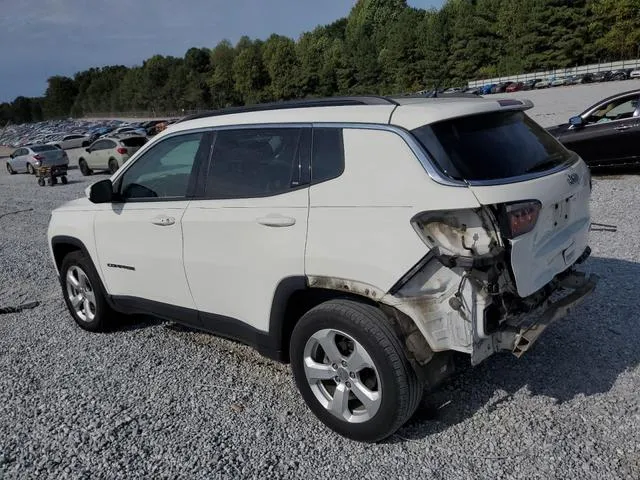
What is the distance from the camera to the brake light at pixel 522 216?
2.79 m

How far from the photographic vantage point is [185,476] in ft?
9.98

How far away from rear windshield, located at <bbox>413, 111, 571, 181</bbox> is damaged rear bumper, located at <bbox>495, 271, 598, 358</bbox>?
75 cm

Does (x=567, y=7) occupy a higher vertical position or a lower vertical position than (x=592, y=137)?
higher

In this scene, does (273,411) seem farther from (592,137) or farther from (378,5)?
(378,5)

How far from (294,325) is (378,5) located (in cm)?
11200

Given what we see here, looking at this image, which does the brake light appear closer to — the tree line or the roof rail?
the roof rail

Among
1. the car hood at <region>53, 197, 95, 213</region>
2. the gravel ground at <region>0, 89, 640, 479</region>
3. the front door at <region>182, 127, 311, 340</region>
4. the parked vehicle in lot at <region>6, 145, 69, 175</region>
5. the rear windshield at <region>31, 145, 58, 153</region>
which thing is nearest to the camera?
the gravel ground at <region>0, 89, 640, 479</region>

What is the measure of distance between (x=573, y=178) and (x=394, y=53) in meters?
87.6

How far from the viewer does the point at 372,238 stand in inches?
115

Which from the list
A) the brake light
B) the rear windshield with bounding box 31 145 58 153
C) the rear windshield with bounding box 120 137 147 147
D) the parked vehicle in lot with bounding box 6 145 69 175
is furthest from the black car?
the rear windshield with bounding box 31 145 58 153

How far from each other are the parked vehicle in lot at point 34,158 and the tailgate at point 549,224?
24809 mm

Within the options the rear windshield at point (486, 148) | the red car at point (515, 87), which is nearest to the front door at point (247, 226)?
the rear windshield at point (486, 148)

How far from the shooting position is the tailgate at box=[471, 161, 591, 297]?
9.24 feet

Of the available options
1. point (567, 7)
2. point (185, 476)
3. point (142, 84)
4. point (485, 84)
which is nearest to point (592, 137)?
point (185, 476)
